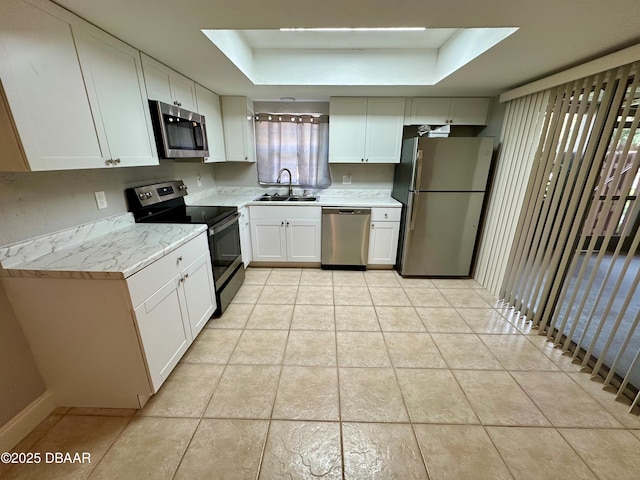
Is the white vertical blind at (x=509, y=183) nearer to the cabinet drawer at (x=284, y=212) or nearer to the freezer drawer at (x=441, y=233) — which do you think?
the freezer drawer at (x=441, y=233)

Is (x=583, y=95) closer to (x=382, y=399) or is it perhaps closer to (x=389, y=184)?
(x=389, y=184)

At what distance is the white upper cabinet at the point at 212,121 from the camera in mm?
2719

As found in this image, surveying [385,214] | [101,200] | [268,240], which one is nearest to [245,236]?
[268,240]

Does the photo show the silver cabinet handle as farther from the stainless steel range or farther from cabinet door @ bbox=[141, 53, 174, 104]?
cabinet door @ bbox=[141, 53, 174, 104]

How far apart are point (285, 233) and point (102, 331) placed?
7.15ft

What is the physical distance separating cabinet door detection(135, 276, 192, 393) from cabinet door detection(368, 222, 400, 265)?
91.2 inches

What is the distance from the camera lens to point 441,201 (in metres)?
2.98

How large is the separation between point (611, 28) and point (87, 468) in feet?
11.7

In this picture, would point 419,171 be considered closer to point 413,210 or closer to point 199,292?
point 413,210

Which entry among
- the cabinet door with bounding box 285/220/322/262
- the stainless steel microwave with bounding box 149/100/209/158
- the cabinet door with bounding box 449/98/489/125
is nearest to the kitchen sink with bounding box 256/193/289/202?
the cabinet door with bounding box 285/220/322/262

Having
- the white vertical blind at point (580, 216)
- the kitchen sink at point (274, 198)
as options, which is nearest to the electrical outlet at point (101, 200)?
the kitchen sink at point (274, 198)

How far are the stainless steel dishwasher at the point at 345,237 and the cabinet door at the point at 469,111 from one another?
1.53 metres

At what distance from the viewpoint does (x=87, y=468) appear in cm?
126

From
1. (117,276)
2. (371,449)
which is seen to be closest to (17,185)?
(117,276)
